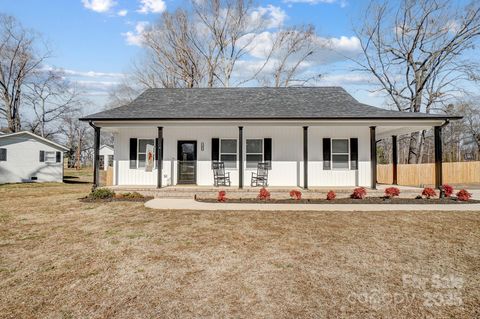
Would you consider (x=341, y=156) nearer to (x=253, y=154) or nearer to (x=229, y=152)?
(x=253, y=154)

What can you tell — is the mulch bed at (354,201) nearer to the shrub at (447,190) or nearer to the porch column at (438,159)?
the shrub at (447,190)

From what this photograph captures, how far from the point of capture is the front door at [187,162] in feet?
39.9

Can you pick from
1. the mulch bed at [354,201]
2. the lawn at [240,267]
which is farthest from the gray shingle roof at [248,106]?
the lawn at [240,267]

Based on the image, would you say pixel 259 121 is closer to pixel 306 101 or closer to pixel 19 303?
pixel 306 101

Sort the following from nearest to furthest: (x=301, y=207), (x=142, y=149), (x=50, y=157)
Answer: (x=301, y=207) < (x=142, y=149) < (x=50, y=157)

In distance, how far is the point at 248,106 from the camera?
1238 cm

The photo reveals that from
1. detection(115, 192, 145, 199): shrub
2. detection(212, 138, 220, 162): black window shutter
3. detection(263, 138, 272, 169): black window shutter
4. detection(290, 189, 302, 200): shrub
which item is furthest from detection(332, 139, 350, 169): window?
detection(115, 192, 145, 199): shrub

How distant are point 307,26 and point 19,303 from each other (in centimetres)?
2817

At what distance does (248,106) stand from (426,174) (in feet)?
41.3

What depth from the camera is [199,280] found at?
355 centimetres

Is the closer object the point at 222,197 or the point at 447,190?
the point at 222,197

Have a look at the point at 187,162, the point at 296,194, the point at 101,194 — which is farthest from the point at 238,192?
the point at 101,194

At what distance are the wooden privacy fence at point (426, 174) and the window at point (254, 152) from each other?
813 cm

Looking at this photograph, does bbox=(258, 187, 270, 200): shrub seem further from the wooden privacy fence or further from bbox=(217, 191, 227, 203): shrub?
the wooden privacy fence
